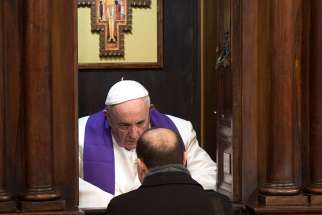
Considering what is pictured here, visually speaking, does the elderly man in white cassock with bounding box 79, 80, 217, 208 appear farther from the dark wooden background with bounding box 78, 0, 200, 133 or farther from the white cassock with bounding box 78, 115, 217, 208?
the dark wooden background with bounding box 78, 0, 200, 133

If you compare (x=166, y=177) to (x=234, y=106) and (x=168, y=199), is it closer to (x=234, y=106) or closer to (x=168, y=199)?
(x=168, y=199)

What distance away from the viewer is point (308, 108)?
428cm

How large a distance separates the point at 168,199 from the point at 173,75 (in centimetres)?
290

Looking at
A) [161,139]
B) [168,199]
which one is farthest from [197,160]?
[168,199]

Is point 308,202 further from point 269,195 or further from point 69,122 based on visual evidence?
point 69,122

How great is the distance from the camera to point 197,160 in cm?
511

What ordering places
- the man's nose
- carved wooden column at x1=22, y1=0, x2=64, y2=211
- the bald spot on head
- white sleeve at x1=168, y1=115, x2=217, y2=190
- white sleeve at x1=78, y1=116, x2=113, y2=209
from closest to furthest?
1. the bald spot on head
2. carved wooden column at x1=22, y1=0, x2=64, y2=211
3. white sleeve at x1=78, y1=116, x2=113, y2=209
4. white sleeve at x1=168, y1=115, x2=217, y2=190
5. the man's nose

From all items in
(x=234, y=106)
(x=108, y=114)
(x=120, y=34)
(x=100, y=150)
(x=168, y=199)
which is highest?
(x=120, y=34)

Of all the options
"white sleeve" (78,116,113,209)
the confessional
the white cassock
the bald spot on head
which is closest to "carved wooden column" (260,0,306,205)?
the confessional

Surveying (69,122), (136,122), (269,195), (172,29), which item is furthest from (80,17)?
(269,195)

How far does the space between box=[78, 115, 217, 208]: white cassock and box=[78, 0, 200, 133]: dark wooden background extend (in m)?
0.37

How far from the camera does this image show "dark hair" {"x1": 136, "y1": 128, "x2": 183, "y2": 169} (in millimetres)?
3090

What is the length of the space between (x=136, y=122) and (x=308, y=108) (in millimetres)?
1215

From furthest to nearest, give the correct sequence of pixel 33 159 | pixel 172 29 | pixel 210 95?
pixel 172 29 → pixel 210 95 → pixel 33 159
